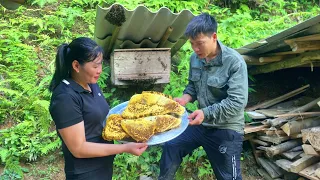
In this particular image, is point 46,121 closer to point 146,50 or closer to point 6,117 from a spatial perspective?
point 6,117

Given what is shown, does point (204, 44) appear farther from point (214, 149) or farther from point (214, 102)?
point (214, 149)

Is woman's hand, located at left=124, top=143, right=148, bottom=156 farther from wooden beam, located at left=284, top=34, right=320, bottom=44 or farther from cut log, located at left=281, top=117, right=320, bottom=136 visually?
cut log, located at left=281, top=117, right=320, bottom=136

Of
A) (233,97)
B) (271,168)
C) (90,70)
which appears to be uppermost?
(90,70)

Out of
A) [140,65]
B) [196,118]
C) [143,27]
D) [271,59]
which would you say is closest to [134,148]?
[196,118]

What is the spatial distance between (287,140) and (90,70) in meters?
3.66

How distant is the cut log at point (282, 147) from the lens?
4.83m

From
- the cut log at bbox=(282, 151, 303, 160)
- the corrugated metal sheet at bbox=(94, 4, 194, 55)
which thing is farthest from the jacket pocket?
the cut log at bbox=(282, 151, 303, 160)

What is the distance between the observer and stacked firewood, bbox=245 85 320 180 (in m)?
4.39

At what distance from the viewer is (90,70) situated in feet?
8.22

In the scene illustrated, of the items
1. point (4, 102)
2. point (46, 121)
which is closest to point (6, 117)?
point (4, 102)

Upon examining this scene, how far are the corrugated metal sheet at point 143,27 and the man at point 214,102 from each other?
3.09 feet

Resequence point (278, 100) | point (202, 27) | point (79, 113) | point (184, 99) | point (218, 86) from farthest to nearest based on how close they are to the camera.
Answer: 1. point (278, 100)
2. point (184, 99)
3. point (218, 86)
4. point (202, 27)
5. point (79, 113)

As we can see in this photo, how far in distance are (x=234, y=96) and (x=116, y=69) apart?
2.22 metres

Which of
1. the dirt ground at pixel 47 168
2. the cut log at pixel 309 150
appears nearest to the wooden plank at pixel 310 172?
the cut log at pixel 309 150
